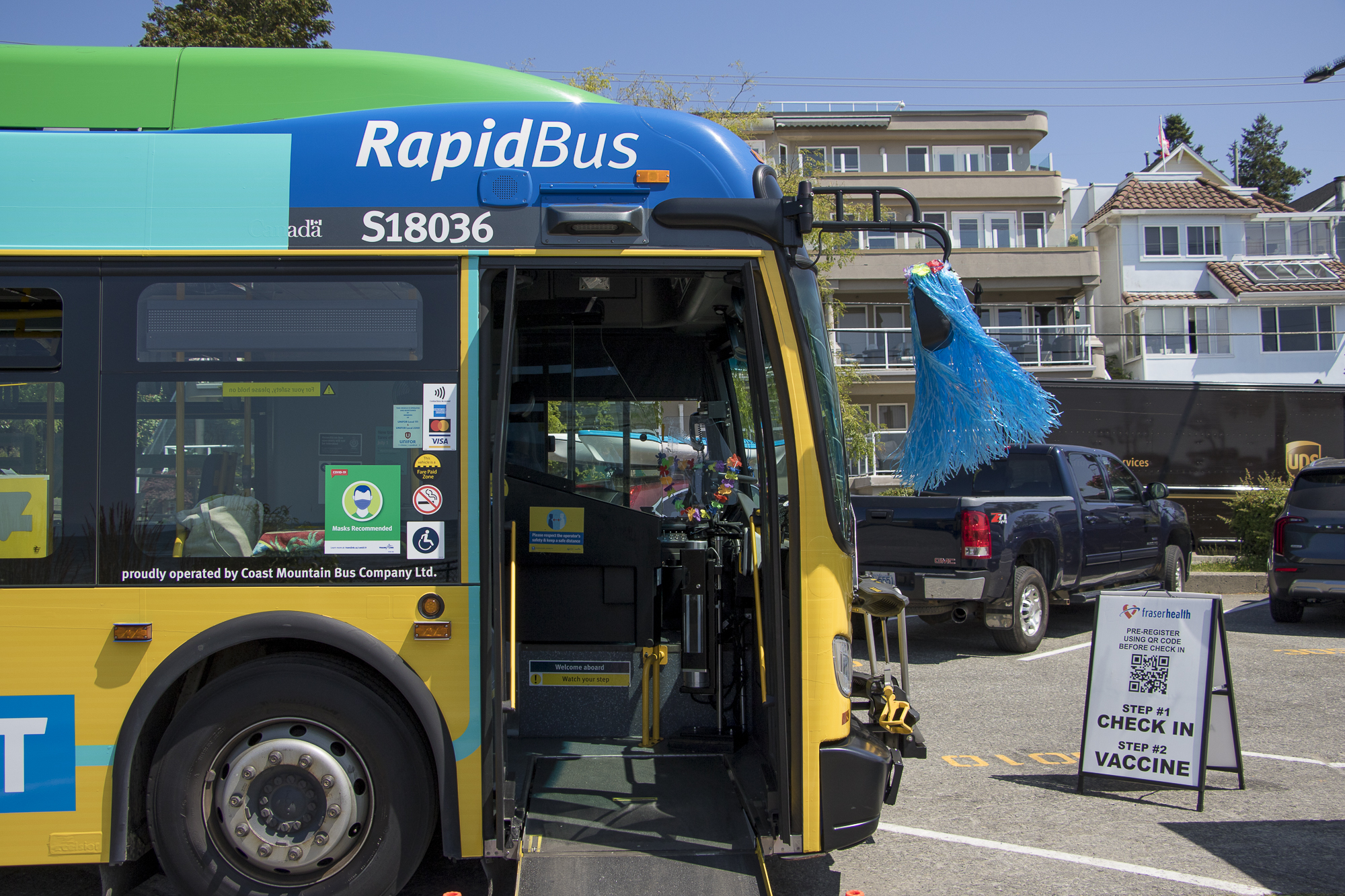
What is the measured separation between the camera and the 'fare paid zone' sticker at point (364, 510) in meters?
3.65

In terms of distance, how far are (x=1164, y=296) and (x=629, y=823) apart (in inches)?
1662

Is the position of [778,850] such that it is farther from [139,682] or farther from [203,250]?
[203,250]

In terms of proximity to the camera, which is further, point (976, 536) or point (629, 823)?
point (976, 536)

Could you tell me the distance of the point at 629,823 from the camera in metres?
4.02

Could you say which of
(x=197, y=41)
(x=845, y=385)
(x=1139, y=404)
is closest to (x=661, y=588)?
(x=1139, y=404)

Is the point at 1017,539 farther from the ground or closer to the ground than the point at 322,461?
closer to the ground

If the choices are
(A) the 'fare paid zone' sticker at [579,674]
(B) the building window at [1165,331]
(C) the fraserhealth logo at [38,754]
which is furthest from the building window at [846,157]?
(C) the fraserhealth logo at [38,754]

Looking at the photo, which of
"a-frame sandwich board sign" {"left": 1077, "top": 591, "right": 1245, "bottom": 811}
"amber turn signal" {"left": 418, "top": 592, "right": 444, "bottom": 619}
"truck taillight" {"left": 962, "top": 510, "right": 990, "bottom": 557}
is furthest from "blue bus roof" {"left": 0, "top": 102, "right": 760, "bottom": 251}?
"truck taillight" {"left": 962, "top": 510, "right": 990, "bottom": 557}

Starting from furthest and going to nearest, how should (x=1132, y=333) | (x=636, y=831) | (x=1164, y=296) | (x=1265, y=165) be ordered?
(x=1265, y=165), (x=1164, y=296), (x=1132, y=333), (x=636, y=831)

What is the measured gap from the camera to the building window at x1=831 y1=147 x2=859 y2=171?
40.9 m

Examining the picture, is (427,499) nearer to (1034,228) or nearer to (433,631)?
(433,631)

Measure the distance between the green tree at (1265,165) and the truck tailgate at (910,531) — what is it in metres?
73.2

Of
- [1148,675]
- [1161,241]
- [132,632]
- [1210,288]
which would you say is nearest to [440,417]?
[132,632]

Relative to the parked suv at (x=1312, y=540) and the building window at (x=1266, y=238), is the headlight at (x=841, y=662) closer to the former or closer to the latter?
the parked suv at (x=1312, y=540)
